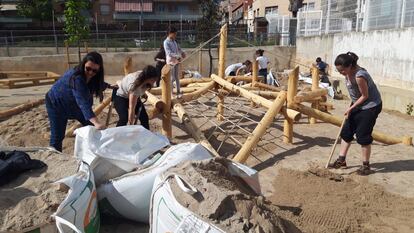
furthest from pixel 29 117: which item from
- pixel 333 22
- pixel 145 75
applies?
pixel 333 22

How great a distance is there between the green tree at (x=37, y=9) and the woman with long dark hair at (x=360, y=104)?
2991 centimetres

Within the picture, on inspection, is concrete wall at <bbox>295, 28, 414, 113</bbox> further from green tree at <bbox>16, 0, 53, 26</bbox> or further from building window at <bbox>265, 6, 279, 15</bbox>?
building window at <bbox>265, 6, 279, 15</bbox>

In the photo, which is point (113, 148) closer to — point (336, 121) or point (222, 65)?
point (336, 121)

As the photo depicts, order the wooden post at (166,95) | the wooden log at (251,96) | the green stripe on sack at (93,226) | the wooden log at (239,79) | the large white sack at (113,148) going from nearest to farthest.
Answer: the green stripe on sack at (93,226), the large white sack at (113,148), the wooden post at (166,95), the wooden log at (251,96), the wooden log at (239,79)

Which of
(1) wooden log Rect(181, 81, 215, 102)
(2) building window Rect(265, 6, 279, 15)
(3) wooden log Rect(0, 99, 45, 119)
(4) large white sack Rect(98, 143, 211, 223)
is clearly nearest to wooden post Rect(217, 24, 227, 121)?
(1) wooden log Rect(181, 81, 215, 102)

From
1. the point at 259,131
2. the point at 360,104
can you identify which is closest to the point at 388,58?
the point at 360,104

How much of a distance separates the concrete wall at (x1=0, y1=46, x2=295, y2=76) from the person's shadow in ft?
40.8

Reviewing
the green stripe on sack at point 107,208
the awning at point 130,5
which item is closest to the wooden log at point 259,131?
the green stripe on sack at point 107,208

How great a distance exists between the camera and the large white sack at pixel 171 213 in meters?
2.15

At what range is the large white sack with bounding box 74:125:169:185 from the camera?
9.97 feet

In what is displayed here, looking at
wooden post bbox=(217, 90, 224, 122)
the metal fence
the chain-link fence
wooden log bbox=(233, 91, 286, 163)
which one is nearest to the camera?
wooden log bbox=(233, 91, 286, 163)

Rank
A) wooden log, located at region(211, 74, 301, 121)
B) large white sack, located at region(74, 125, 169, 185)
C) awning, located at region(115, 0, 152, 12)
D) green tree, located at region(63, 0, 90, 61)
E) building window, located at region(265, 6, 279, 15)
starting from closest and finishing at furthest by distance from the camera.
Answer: large white sack, located at region(74, 125, 169, 185) → wooden log, located at region(211, 74, 301, 121) → green tree, located at region(63, 0, 90, 61) → awning, located at region(115, 0, 152, 12) → building window, located at region(265, 6, 279, 15)

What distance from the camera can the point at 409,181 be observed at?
4.58 meters

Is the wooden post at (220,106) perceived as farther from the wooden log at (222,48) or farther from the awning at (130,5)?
the awning at (130,5)
